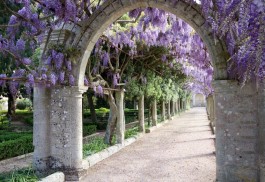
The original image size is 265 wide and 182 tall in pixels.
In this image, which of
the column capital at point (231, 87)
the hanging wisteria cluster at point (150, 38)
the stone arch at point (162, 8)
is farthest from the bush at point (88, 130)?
the column capital at point (231, 87)

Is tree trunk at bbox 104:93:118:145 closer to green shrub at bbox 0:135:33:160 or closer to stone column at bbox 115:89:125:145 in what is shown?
stone column at bbox 115:89:125:145

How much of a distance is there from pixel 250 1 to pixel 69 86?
426 centimetres

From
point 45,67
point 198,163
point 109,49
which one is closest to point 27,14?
point 45,67

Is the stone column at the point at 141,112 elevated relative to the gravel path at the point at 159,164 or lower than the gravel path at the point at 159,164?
elevated

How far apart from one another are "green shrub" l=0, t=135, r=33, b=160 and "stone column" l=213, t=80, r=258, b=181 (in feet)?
20.6

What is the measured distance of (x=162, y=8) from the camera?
5445mm

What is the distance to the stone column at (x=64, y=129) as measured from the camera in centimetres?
605

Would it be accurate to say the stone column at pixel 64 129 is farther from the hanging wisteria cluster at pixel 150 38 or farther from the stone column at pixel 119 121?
the stone column at pixel 119 121

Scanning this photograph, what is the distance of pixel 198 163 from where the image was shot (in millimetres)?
7531

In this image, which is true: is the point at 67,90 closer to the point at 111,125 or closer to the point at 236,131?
the point at 236,131

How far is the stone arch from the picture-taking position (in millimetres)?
4980

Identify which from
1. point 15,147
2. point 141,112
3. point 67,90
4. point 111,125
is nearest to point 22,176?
point 67,90

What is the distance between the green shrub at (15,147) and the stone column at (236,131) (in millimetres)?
6291

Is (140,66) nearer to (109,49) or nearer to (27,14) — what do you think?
(109,49)
